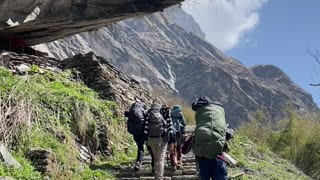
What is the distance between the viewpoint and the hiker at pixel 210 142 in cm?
729

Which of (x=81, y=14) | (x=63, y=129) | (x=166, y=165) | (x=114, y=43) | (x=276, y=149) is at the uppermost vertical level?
(x=114, y=43)

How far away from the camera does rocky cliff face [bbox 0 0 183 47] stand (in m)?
14.6

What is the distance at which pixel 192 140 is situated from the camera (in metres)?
8.10

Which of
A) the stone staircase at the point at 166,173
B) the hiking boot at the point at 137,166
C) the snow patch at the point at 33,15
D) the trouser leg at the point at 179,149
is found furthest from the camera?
the snow patch at the point at 33,15

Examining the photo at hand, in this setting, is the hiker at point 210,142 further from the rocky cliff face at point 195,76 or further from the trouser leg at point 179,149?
the rocky cliff face at point 195,76

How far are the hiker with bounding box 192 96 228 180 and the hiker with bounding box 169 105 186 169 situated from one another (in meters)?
3.99

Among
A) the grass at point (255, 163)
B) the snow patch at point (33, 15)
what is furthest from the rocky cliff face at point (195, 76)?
the snow patch at point (33, 15)

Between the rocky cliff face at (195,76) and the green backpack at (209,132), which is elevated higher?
the rocky cliff face at (195,76)

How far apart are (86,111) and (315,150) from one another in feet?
53.3

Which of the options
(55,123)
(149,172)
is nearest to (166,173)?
(149,172)

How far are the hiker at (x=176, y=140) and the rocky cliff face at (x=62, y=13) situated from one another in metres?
4.51

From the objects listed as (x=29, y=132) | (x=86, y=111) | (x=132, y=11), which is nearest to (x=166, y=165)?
(x=86, y=111)

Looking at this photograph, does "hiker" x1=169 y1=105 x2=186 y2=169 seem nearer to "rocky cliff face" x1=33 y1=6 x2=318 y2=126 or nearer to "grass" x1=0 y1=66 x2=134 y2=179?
"grass" x1=0 y1=66 x2=134 y2=179

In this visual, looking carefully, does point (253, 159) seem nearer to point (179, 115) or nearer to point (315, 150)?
point (179, 115)
